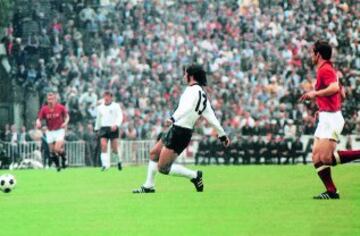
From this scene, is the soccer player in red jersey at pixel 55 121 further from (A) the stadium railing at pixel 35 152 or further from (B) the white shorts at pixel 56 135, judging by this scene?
(A) the stadium railing at pixel 35 152

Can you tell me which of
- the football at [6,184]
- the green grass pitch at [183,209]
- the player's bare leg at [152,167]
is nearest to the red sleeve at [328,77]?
the green grass pitch at [183,209]

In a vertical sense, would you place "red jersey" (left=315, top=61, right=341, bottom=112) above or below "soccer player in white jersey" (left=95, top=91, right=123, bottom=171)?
above

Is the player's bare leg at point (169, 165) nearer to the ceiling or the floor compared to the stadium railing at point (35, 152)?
nearer to the ceiling

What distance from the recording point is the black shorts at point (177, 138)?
2044 cm

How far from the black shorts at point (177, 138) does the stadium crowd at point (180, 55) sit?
22136 mm

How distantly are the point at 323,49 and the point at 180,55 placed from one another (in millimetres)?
30350

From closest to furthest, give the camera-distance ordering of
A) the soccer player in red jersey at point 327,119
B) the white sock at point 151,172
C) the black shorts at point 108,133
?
the soccer player in red jersey at point 327,119 < the white sock at point 151,172 < the black shorts at point 108,133

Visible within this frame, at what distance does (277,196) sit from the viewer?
770 inches

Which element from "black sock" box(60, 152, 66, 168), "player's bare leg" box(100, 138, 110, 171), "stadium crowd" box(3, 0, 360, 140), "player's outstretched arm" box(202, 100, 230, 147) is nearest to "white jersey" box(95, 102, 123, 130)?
"player's bare leg" box(100, 138, 110, 171)

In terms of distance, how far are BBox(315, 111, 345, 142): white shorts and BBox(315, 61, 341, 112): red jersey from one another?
93mm

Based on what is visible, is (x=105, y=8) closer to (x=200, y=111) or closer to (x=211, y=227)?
(x=200, y=111)

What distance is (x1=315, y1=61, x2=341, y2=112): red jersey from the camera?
17.9 meters

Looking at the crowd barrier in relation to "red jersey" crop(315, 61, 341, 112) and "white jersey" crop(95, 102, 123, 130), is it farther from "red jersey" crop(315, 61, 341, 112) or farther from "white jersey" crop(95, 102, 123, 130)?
"red jersey" crop(315, 61, 341, 112)

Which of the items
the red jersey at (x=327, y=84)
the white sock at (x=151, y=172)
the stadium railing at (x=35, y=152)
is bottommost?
the stadium railing at (x=35, y=152)
